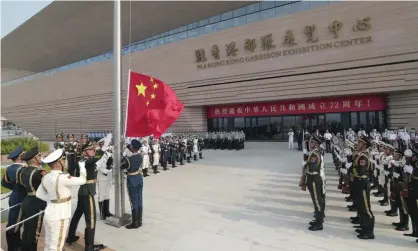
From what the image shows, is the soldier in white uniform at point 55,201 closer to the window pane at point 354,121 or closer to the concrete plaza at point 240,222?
the concrete plaza at point 240,222

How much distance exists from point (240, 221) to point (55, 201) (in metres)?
3.07

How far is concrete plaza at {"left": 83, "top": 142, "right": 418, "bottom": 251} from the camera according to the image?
155 inches

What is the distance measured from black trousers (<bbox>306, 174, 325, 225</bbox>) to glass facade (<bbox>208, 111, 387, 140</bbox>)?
15.4 meters

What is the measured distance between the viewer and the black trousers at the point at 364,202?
13.5ft

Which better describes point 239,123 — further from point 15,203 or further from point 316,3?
point 15,203

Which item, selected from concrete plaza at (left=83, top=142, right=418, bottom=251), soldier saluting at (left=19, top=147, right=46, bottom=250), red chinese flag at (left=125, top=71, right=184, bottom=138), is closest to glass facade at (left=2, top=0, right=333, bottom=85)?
concrete plaza at (left=83, top=142, right=418, bottom=251)

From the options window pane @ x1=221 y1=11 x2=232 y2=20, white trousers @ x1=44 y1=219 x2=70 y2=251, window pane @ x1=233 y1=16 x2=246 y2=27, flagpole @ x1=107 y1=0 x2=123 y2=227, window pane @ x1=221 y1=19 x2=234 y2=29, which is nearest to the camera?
white trousers @ x1=44 y1=219 x2=70 y2=251

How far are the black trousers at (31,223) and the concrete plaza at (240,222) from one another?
96 centimetres

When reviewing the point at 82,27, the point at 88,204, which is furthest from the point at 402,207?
the point at 82,27

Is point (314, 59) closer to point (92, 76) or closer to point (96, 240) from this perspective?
point (96, 240)

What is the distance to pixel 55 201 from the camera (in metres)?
3.08

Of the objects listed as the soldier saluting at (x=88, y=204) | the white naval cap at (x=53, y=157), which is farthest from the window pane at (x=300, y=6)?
the white naval cap at (x=53, y=157)

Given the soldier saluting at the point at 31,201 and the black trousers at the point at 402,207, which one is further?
the black trousers at the point at 402,207

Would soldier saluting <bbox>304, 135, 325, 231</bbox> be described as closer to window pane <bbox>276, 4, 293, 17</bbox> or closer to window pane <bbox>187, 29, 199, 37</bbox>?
window pane <bbox>276, 4, 293, 17</bbox>
